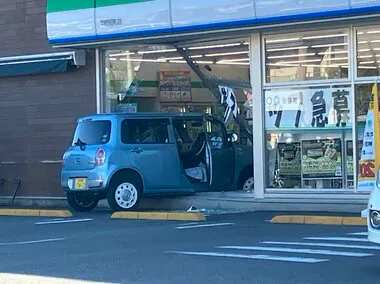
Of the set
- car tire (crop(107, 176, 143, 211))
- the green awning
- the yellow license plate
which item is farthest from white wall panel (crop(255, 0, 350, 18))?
the green awning

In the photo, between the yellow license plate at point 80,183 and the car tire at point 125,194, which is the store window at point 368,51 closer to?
the car tire at point 125,194

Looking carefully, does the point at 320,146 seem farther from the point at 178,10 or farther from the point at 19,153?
the point at 19,153

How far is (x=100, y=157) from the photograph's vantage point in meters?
19.3

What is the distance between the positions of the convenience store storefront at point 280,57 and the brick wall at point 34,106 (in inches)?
58.2

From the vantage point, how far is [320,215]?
17469 millimetres

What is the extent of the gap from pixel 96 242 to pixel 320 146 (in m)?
6.83

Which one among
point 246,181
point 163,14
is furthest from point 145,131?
point 246,181

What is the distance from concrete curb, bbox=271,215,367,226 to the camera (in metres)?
16.3

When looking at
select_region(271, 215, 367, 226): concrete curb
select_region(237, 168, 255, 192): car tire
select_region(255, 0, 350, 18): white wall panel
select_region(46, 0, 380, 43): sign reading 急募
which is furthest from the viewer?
select_region(237, 168, 255, 192): car tire

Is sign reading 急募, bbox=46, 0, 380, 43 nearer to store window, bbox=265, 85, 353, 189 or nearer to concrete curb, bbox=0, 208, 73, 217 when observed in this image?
store window, bbox=265, 85, 353, 189

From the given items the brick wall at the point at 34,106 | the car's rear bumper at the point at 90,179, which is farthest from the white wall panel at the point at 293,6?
the brick wall at the point at 34,106

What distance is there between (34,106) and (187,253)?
39.5ft

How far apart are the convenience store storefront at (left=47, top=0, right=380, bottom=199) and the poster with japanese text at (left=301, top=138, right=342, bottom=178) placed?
0.02m

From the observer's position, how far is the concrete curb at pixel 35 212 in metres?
19.8
